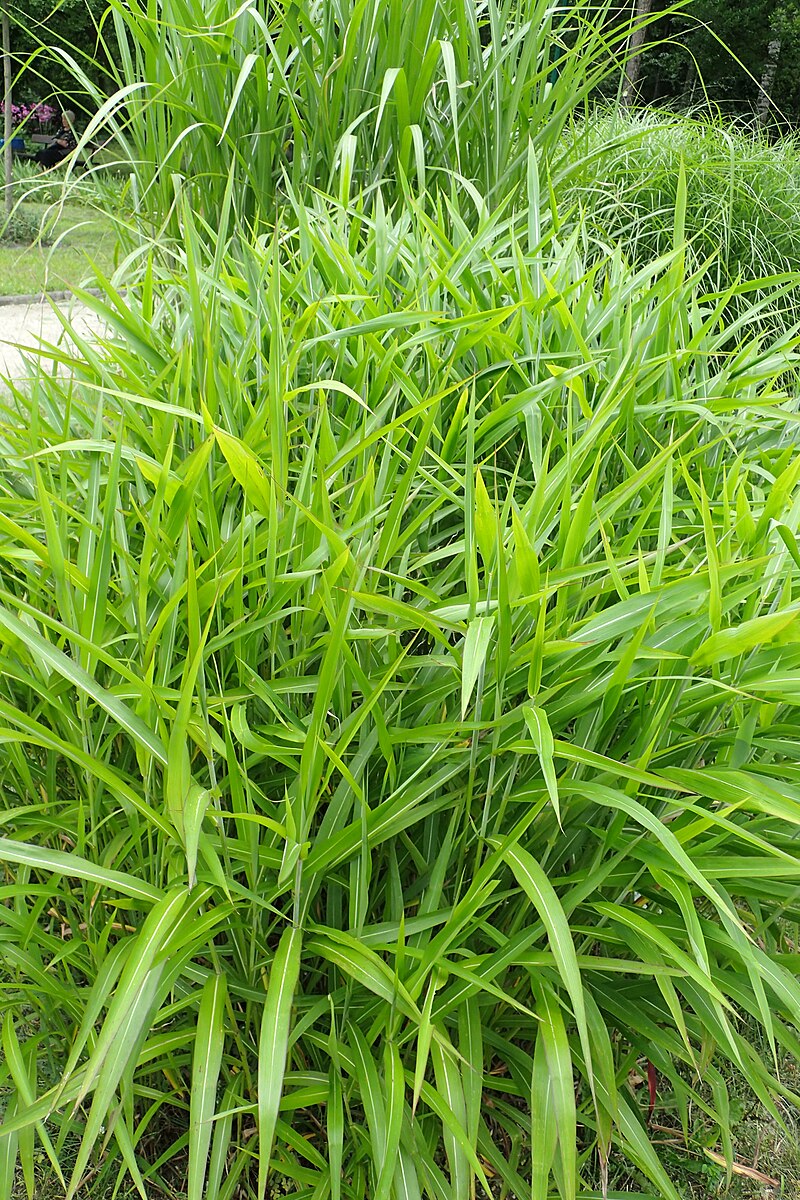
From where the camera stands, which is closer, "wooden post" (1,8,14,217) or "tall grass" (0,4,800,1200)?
"tall grass" (0,4,800,1200)

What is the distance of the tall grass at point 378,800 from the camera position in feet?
2.83

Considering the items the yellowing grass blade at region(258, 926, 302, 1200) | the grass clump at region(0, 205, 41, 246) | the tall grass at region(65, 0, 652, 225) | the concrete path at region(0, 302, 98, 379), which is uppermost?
the tall grass at region(65, 0, 652, 225)

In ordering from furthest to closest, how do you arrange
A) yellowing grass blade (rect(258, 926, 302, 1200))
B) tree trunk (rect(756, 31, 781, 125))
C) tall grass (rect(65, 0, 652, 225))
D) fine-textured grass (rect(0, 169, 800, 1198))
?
1. tree trunk (rect(756, 31, 781, 125))
2. tall grass (rect(65, 0, 652, 225))
3. fine-textured grass (rect(0, 169, 800, 1198))
4. yellowing grass blade (rect(258, 926, 302, 1200))

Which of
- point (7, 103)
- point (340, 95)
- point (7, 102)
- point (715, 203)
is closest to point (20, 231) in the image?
point (7, 103)

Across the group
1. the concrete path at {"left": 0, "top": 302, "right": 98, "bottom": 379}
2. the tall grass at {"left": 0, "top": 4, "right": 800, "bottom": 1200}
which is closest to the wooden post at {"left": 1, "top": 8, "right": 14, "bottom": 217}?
the concrete path at {"left": 0, "top": 302, "right": 98, "bottom": 379}

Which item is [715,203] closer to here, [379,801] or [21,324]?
[379,801]

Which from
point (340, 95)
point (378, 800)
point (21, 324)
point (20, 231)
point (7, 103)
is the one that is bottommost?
point (20, 231)

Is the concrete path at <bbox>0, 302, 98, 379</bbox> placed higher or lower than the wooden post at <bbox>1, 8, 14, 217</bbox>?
lower

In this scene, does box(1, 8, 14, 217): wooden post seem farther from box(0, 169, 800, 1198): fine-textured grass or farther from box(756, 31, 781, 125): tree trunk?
box(756, 31, 781, 125): tree trunk

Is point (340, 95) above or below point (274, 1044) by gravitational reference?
above

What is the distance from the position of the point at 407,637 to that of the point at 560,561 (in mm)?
333

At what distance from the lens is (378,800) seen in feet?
3.49

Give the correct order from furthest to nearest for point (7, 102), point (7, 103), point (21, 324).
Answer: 1. point (21, 324)
2. point (7, 103)
3. point (7, 102)

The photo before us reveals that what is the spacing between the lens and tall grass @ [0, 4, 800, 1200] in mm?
863
